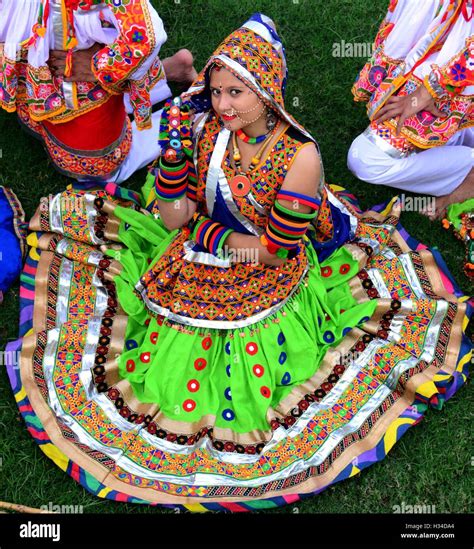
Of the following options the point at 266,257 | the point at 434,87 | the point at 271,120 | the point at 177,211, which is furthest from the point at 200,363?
the point at 434,87

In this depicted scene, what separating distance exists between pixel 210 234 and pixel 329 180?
5.87 feet

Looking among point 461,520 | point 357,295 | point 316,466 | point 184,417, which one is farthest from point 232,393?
point 461,520

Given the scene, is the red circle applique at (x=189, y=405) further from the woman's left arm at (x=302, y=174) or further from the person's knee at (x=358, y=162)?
the person's knee at (x=358, y=162)

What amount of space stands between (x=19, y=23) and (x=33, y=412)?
2.22 metres

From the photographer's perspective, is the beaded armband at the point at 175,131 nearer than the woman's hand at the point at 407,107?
Yes

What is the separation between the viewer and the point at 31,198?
5164 mm

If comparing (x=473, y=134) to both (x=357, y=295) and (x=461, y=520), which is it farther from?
(x=461, y=520)

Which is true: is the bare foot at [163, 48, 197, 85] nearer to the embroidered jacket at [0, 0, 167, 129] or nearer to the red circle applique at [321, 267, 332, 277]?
the embroidered jacket at [0, 0, 167, 129]

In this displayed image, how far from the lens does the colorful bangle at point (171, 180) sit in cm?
354

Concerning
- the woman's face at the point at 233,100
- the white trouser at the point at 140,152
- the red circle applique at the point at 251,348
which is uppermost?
the woman's face at the point at 233,100

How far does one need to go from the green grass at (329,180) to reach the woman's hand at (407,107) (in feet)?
2.57

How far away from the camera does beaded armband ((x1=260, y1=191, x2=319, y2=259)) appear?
3447mm

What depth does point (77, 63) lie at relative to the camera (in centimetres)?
420

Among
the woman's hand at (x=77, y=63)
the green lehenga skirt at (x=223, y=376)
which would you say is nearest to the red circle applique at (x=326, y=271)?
the green lehenga skirt at (x=223, y=376)
